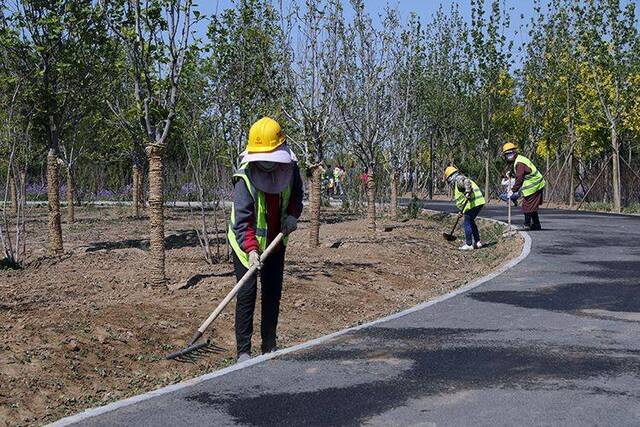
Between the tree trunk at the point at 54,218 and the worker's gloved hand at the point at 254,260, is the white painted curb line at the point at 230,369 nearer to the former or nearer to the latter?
the worker's gloved hand at the point at 254,260

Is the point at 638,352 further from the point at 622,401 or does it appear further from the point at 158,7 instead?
the point at 158,7

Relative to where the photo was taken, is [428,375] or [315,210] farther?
[315,210]

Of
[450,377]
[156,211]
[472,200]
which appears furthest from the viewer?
[472,200]

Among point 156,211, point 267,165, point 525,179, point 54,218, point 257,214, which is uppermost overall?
point 267,165

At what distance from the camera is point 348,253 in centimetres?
1528

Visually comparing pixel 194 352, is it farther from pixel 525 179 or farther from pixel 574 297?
pixel 525 179

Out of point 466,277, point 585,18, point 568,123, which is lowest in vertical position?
point 466,277

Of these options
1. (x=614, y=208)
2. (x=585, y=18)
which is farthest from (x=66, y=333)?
(x=585, y=18)

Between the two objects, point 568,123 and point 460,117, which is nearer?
point 568,123

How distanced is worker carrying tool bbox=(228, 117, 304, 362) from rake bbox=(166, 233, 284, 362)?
7 cm

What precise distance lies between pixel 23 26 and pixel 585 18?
25021 mm

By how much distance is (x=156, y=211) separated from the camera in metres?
10.9

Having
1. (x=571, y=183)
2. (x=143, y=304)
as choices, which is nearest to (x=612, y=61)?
(x=571, y=183)

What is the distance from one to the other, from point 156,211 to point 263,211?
12.5ft
